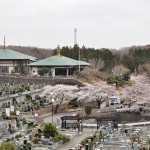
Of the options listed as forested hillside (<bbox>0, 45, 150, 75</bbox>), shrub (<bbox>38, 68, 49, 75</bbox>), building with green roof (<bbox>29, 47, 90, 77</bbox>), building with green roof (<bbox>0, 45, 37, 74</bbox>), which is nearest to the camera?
shrub (<bbox>38, 68, 49, 75</bbox>)

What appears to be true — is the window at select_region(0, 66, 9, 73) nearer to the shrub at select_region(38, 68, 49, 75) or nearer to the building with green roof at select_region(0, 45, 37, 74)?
the building with green roof at select_region(0, 45, 37, 74)

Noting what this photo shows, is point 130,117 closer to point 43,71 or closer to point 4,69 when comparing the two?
point 43,71

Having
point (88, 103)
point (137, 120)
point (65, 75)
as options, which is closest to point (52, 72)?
point (65, 75)

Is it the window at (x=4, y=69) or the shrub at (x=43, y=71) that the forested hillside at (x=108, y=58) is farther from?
the shrub at (x=43, y=71)

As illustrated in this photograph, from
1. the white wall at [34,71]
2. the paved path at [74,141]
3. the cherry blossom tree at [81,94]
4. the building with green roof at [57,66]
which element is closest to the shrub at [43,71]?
the building with green roof at [57,66]

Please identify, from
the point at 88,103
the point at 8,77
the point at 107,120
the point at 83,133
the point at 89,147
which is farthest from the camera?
the point at 8,77

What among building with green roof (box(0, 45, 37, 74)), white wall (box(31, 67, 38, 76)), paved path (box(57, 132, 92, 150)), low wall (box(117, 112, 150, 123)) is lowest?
paved path (box(57, 132, 92, 150))

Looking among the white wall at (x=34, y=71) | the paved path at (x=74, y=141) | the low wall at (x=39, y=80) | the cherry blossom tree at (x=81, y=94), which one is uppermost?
the white wall at (x=34, y=71)

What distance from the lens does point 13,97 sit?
40.8m

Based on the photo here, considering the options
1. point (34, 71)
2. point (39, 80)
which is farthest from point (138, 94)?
point (34, 71)

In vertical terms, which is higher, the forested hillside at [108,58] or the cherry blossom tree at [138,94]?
the forested hillside at [108,58]

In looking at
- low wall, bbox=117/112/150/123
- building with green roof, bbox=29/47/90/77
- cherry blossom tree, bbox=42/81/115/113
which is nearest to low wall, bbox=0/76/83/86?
building with green roof, bbox=29/47/90/77

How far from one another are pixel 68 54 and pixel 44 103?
32.2 m

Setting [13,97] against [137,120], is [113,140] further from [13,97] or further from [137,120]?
[13,97]
